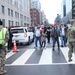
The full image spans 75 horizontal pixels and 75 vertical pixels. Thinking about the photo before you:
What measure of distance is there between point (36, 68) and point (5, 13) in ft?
151

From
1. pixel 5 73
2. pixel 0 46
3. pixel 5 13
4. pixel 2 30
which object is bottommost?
pixel 5 73

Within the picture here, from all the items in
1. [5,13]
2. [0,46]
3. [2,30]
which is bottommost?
[0,46]

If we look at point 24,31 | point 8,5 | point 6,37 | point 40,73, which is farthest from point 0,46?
point 8,5

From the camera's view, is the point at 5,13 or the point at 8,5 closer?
the point at 5,13

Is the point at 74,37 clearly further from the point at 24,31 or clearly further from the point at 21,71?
the point at 24,31

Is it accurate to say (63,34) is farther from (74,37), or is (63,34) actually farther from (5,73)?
(5,73)

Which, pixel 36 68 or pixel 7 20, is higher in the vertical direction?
pixel 7 20

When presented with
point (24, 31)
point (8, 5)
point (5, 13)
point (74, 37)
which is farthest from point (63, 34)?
point (8, 5)

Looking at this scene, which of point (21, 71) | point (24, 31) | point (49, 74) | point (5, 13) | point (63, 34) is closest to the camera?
point (49, 74)

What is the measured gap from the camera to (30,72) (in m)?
9.10

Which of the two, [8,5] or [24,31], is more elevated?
[8,5]

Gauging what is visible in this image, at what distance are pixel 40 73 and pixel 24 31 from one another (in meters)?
13.7

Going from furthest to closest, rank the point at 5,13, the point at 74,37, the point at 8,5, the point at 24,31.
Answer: the point at 8,5
the point at 5,13
the point at 24,31
the point at 74,37

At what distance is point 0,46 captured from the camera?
908cm
